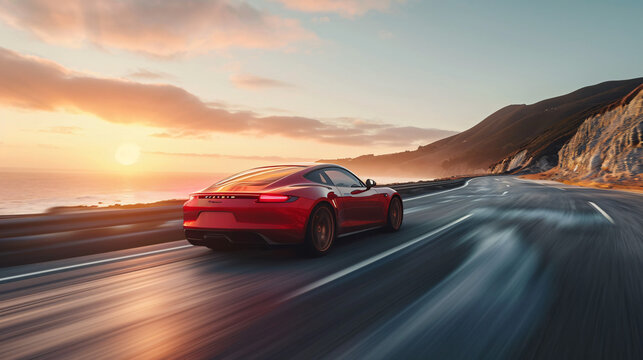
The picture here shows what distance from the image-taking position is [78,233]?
24.9 ft

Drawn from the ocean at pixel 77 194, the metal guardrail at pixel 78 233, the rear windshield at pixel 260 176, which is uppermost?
the ocean at pixel 77 194

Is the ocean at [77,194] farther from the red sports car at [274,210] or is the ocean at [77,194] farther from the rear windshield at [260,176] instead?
the red sports car at [274,210]

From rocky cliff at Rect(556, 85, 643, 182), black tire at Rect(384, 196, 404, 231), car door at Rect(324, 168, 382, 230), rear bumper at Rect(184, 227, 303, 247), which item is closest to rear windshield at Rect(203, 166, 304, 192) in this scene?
car door at Rect(324, 168, 382, 230)

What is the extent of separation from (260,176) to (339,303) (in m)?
3.10

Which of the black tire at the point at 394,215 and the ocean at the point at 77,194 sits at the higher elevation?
the ocean at the point at 77,194

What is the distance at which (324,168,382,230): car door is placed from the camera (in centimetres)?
679

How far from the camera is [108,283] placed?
15.4 ft

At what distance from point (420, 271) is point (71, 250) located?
5.26m

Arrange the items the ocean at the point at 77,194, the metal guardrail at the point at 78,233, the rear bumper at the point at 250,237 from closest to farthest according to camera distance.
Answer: the rear bumper at the point at 250,237 → the metal guardrail at the point at 78,233 → the ocean at the point at 77,194

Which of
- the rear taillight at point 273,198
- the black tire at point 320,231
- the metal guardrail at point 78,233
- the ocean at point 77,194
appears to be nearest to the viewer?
the rear taillight at point 273,198

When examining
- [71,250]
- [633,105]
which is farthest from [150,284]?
[633,105]

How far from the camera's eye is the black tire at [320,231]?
5754 millimetres

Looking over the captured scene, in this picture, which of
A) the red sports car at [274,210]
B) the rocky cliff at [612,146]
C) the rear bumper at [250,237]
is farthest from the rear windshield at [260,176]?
the rocky cliff at [612,146]

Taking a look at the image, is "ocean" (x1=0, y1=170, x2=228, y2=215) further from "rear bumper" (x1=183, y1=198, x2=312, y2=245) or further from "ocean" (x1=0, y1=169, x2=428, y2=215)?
"rear bumper" (x1=183, y1=198, x2=312, y2=245)
